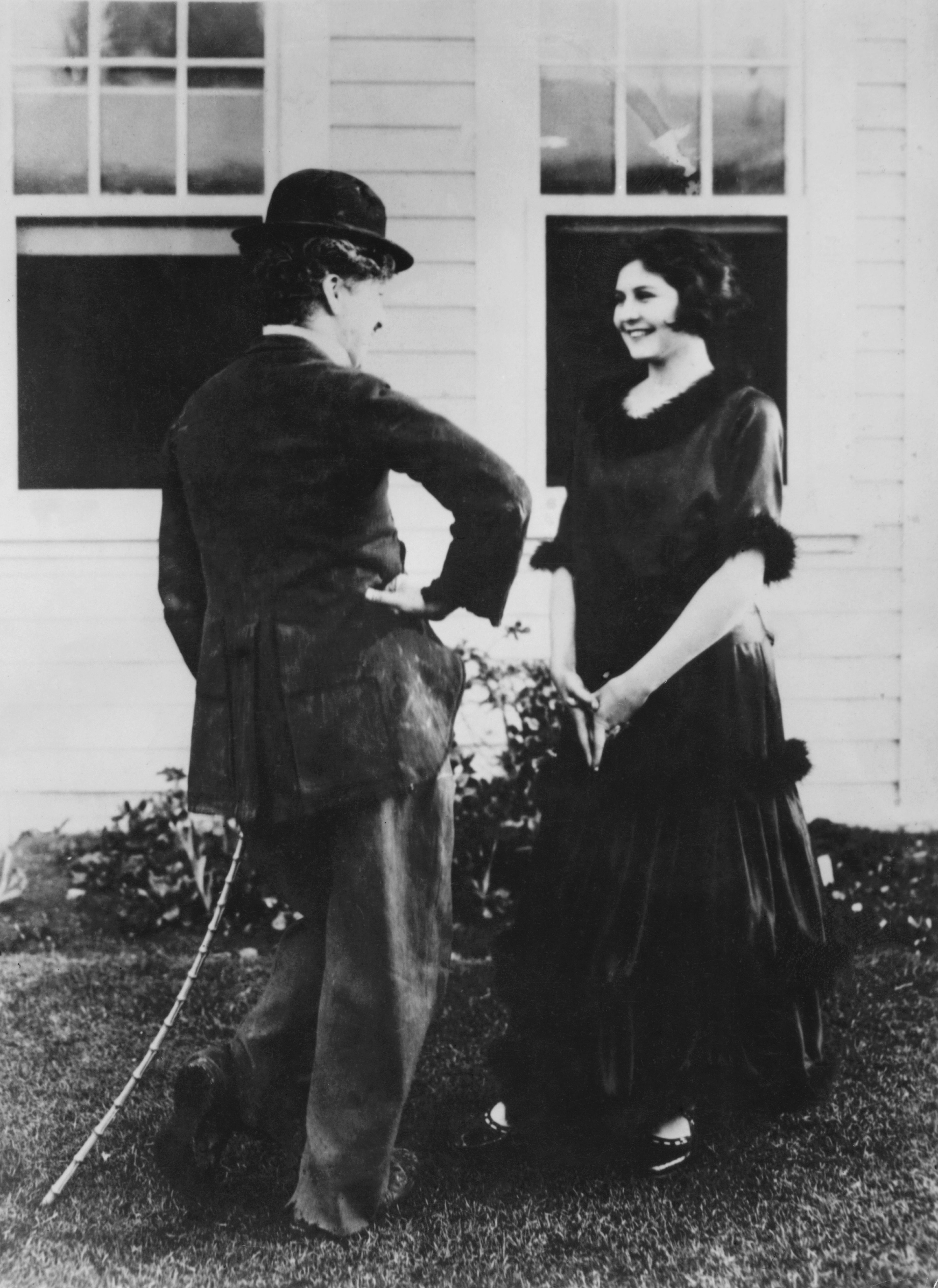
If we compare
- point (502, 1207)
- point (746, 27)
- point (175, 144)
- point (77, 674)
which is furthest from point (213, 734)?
point (746, 27)

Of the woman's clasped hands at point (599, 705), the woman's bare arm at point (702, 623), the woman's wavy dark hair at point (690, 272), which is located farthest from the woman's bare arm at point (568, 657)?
the woman's wavy dark hair at point (690, 272)

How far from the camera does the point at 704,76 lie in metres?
2.56

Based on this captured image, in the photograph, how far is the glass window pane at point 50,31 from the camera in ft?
8.41

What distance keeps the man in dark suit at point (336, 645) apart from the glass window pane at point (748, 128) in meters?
0.92

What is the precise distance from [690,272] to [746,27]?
741 millimetres

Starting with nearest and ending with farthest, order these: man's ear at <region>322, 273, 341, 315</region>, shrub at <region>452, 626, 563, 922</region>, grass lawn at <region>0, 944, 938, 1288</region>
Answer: man's ear at <region>322, 273, 341, 315</region>
grass lawn at <region>0, 944, 938, 1288</region>
shrub at <region>452, 626, 563, 922</region>

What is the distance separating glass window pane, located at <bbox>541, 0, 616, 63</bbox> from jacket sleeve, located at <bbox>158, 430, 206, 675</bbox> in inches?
51.3

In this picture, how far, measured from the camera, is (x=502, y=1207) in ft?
7.54

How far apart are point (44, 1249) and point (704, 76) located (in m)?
2.98

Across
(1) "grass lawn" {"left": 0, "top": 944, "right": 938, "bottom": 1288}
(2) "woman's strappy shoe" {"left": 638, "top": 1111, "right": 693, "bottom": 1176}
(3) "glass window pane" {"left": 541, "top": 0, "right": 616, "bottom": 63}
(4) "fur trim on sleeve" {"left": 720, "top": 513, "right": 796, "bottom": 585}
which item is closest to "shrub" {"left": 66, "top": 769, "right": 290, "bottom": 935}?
(1) "grass lawn" {"left": 0, "top": 944, "right": 938, "bottom": 1288}

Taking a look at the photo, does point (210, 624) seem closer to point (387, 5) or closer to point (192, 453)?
point (192, 453)

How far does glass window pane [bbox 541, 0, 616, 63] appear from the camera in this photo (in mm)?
2541

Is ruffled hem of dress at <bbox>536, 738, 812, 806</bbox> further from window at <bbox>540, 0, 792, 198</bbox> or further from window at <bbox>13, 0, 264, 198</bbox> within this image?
window at <bbox>13, 0, 264, 198</bbox>

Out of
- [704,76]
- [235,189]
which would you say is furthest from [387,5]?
[704,76]
